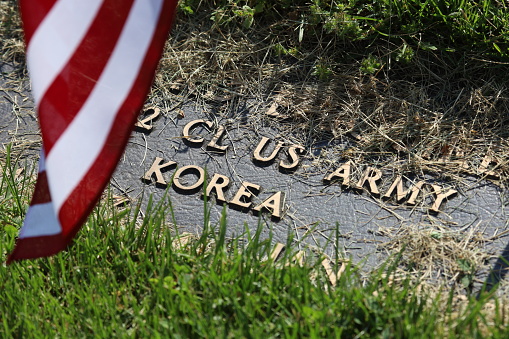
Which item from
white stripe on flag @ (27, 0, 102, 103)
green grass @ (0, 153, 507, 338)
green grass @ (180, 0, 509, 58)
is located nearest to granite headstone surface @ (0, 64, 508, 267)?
green grass @ (0, 153, 507, 338)

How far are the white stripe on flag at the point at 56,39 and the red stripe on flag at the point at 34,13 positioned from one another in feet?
0.04

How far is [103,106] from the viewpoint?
5.49 feet

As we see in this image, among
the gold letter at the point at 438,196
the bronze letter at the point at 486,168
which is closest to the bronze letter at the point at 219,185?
the gold letter at the point at 438,196

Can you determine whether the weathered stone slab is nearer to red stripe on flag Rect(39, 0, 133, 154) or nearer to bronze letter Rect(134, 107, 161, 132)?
bronze letter Rect(134, 107, 161, 132)

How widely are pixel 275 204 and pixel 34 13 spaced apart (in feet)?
4.33

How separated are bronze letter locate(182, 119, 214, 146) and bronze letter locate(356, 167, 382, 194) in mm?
757

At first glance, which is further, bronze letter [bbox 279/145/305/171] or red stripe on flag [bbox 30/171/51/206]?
bronze letter [bbox 279/145/305/171]

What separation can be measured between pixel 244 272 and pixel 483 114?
1.47 m

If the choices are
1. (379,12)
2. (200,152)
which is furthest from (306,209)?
(379,12)

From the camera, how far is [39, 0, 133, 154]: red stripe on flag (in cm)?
165

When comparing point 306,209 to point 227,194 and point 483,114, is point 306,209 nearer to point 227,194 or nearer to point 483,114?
point 227,194

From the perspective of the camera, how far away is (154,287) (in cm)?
218

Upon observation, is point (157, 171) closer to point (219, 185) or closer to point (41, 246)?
point (219, 185)

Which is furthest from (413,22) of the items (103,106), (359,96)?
(103,106)
